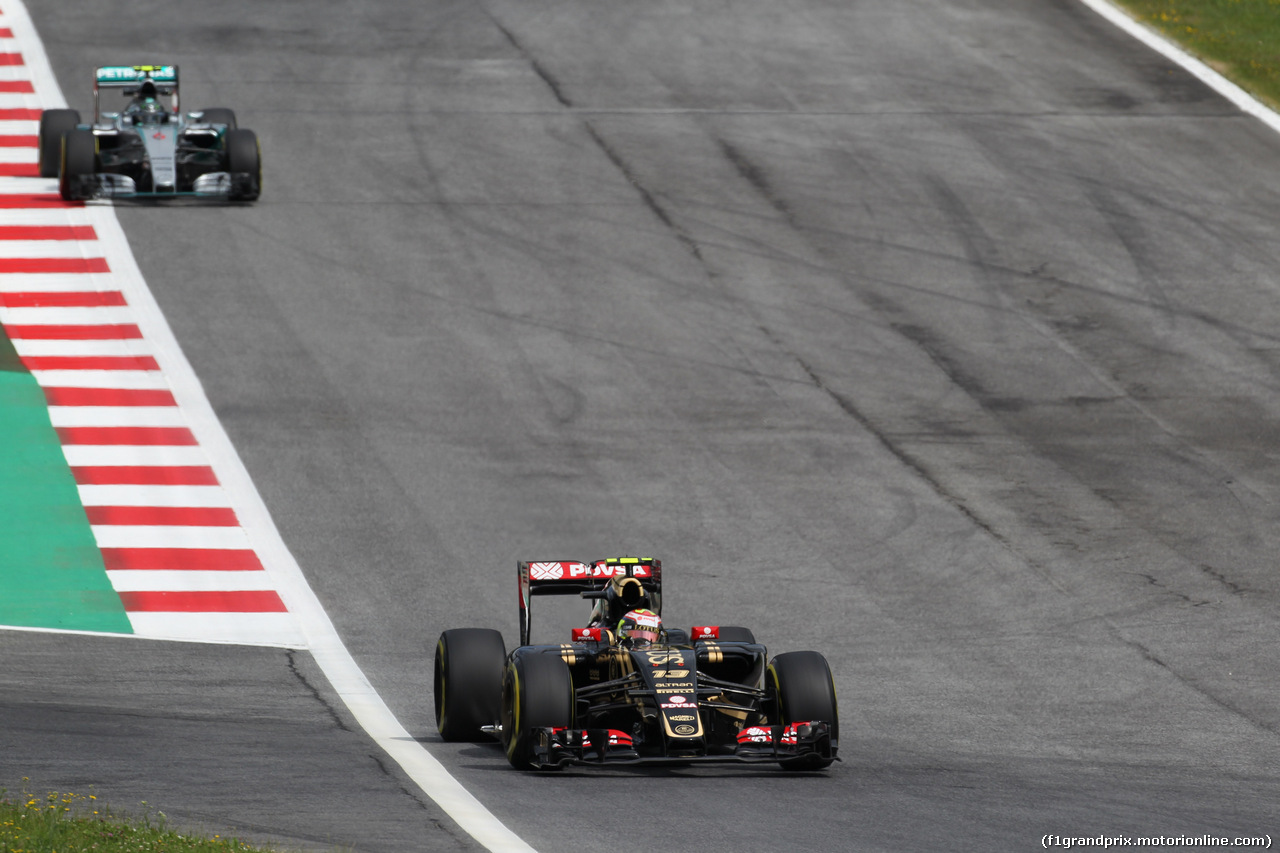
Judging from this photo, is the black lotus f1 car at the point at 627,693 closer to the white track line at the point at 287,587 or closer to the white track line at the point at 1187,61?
the white track line at the point at 287,587

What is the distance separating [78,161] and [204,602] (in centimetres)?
1118

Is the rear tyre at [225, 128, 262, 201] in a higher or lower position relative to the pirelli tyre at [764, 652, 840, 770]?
lower

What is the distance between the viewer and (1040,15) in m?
36.9

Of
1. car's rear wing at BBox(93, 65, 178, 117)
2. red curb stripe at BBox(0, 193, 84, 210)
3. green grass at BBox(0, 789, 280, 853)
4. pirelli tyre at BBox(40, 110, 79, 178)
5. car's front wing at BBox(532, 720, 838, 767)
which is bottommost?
red curb stripe at BBox(0, 193, 84, 210)

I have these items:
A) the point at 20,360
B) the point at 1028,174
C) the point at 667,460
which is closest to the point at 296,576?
the point at 667,460

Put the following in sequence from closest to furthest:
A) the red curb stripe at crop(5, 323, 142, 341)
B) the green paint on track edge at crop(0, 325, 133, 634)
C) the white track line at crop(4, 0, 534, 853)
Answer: the white track line at crop(4, 0, 534, 853) < the green paint on track edge at crop(0, 325, 133, 634) < the red curb stripe at crop(5, 323, 142, 341)

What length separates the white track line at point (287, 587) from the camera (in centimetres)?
1002

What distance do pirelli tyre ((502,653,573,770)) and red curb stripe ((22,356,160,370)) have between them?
11.6 metres

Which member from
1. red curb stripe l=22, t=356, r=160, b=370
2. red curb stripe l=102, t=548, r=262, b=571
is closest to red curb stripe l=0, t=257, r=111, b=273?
red curb stripe l=22, t=356, r=160, b=370

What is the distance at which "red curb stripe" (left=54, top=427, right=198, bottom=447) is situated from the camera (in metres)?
19.8

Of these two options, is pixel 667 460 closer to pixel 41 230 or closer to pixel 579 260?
pixel 579 260

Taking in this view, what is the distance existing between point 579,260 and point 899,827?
16366 mm

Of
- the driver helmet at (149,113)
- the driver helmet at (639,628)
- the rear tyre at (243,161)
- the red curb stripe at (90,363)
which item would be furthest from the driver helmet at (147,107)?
the driver helmet at (639,628)

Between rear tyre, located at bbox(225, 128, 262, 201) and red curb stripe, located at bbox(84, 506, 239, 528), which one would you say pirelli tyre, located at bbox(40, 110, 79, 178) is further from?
red curb stripe, located at bbox(84, 506, 239, 528)
